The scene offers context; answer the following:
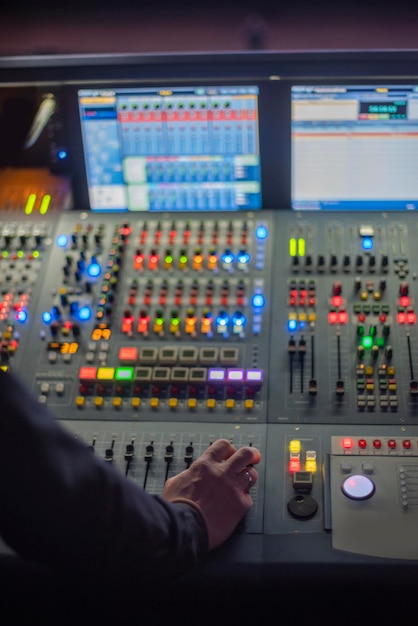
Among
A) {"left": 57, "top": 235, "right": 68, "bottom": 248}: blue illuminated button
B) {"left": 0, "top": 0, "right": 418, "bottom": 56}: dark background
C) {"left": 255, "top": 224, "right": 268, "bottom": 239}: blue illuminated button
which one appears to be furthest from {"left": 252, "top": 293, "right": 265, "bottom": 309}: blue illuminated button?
{"left": 0, "top": 0, "right": 418, "bottom": 56}: dark background

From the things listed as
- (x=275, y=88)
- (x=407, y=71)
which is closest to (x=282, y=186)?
(x=275, y=88)

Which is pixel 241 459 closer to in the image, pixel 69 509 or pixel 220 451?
pixel 220 451

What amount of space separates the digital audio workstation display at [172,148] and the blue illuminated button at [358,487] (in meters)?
1.05

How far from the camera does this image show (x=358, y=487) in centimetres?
202

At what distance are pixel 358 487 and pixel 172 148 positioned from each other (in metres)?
1.24

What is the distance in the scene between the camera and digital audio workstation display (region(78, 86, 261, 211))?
2.60 meters

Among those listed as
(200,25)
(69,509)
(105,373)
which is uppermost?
(200,25)

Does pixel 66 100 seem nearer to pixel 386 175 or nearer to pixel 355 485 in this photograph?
pixel 386 175

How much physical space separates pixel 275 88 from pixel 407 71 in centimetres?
39

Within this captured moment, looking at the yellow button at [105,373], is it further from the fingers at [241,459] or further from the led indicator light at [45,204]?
the led indicator light at [45,204]

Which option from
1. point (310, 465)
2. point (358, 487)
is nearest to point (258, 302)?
point (310, 465)

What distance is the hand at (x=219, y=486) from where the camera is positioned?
6.32 feet

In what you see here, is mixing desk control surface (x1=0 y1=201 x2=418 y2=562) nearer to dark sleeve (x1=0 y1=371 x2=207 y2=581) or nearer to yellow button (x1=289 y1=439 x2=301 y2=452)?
yellow button (x1=289 y1=439 x2=301 y2=452)

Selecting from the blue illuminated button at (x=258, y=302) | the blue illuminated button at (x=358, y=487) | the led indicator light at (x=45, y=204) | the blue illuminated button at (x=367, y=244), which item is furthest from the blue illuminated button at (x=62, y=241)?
the blue illuminated button at (x=358, y=487)
